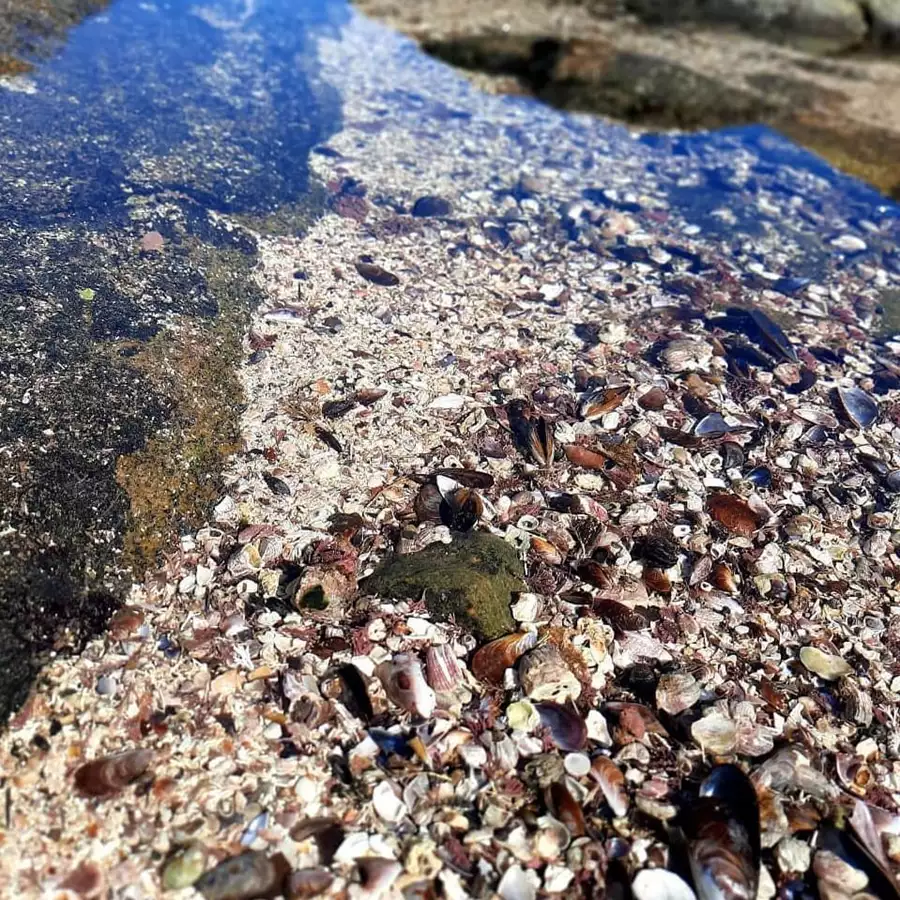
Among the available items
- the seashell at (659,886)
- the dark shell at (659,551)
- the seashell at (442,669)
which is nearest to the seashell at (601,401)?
the dark shell at (659,551)

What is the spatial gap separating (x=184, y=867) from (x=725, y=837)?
193cm

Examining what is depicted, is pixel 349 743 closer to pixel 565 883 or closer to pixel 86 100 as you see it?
pixel 565 883

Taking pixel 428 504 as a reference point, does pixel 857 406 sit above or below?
above

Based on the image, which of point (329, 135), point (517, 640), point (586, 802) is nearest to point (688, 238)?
point (329, 135)

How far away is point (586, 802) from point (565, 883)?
1.03 feet

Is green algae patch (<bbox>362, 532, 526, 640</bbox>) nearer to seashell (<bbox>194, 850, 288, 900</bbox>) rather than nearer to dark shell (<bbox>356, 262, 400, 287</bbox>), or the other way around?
seashell (<bbox>194, 850, 288, 900</bbox>)

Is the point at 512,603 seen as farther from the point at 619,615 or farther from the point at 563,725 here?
the point at 563,725

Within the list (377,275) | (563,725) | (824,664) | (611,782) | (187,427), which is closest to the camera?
(611,782)

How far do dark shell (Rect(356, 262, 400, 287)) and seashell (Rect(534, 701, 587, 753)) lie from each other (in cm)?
364

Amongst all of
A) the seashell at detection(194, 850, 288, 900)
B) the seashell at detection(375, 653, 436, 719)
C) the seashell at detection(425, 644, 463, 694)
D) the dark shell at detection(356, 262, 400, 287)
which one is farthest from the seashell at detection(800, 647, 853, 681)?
the dark shell at detection(356, 262, 400, 287)

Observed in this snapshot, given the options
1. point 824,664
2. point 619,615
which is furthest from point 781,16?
point 619,615

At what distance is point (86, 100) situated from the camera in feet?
24.3

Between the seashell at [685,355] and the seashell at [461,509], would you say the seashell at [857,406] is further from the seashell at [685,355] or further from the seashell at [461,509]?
the seashell at [461,509]

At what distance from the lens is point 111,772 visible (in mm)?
2781
